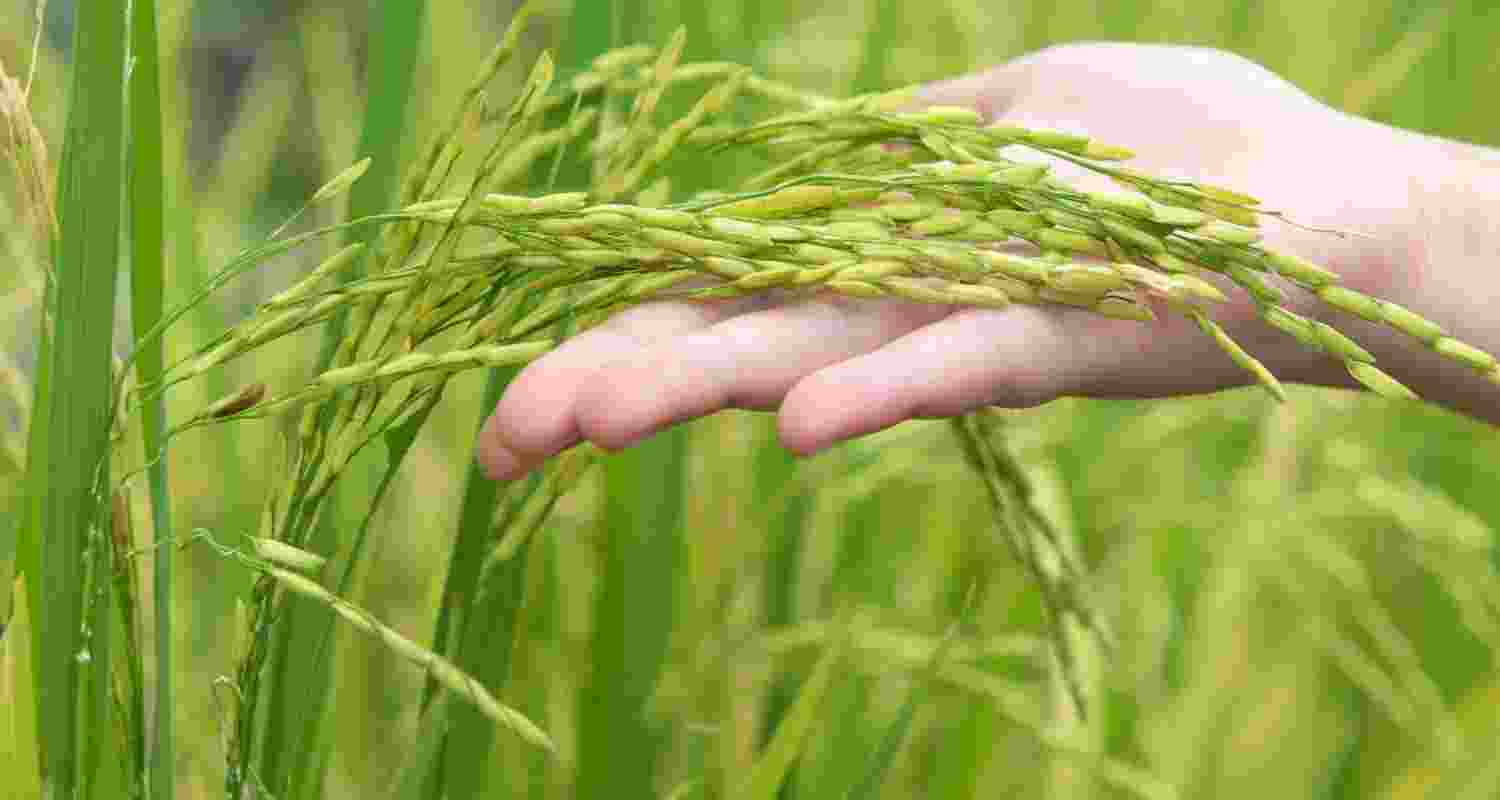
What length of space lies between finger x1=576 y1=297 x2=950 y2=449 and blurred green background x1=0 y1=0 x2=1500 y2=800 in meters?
0.17

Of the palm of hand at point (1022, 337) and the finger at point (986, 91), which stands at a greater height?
the finger at point (986, 91)

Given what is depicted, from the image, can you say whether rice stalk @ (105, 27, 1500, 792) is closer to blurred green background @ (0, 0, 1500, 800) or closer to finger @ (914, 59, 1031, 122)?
blurred green background @ (0, 0, 1500, 800)

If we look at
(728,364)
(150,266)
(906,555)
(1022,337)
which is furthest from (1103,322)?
(906,555)

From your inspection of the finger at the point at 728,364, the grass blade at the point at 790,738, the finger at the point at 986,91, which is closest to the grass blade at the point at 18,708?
the finger at the point at 728,364

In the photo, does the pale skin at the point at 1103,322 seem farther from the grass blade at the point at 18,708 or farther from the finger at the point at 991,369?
the grass blade at the point at 18,708

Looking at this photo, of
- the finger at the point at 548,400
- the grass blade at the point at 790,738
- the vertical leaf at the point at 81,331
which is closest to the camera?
the vertical leaf at the point at 81,331

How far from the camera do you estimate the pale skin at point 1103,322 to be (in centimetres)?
74

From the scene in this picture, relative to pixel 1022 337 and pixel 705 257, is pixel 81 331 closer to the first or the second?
pixel 705 257

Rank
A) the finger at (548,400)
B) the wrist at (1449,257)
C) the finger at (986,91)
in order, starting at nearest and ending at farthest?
1. the finger at (548,400)
2. the wrist at (1449,257)
3. the finger at (986,91)

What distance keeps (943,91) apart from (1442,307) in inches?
17.0

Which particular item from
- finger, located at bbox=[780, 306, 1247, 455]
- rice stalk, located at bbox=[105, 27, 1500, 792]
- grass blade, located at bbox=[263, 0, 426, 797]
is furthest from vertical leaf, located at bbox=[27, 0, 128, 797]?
finger, located at bbox=[780, 306, 1247, 455]

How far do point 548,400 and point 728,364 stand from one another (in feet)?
0.33

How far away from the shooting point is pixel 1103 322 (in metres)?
0.88

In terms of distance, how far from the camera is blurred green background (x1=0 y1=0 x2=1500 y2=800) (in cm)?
108
